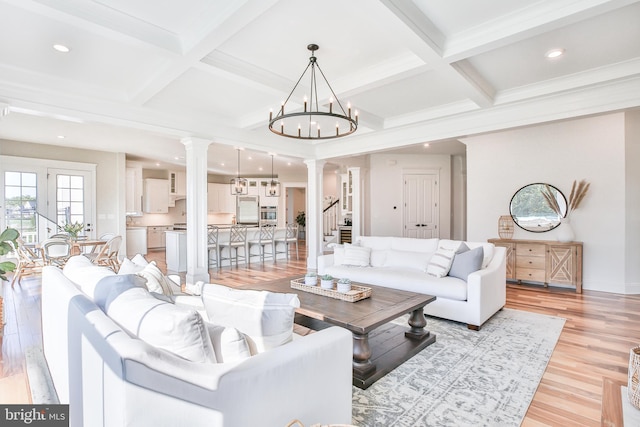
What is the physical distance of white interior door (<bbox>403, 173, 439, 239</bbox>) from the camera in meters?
8.39

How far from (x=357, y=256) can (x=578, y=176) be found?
3.90 m

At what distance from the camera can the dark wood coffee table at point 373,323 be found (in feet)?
7.68

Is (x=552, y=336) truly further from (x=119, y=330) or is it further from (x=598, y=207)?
(x=119, y=330)

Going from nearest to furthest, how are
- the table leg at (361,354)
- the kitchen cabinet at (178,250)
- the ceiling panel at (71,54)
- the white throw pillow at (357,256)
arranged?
1. the table leg at (361,354)
2. the ceiling panel at (71,54)
3. the white throw pillow at (357,256)
4. the kitchen cabinet at (178,250)

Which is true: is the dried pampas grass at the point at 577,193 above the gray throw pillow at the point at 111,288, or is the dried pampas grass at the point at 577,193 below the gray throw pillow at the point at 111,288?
above

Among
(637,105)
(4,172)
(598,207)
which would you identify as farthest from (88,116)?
(598,207)

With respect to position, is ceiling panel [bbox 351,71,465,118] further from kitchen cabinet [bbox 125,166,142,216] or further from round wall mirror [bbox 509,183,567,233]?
kitchen cabinet [bbox 125,166,142,216]

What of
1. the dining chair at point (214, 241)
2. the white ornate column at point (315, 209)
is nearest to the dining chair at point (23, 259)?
the dining chair at point (214, 241)

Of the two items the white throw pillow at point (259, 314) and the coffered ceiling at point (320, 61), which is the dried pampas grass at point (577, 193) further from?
the white throw pillow at point (259, 314)

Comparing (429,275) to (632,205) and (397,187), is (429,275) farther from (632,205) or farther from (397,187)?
(397,187)

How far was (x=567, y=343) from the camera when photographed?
3027mm

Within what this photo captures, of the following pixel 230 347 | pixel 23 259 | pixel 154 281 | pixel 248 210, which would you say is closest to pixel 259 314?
pixel 230 347

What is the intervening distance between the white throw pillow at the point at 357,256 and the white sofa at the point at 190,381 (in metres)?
3.01

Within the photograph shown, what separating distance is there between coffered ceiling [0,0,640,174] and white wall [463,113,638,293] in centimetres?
137
